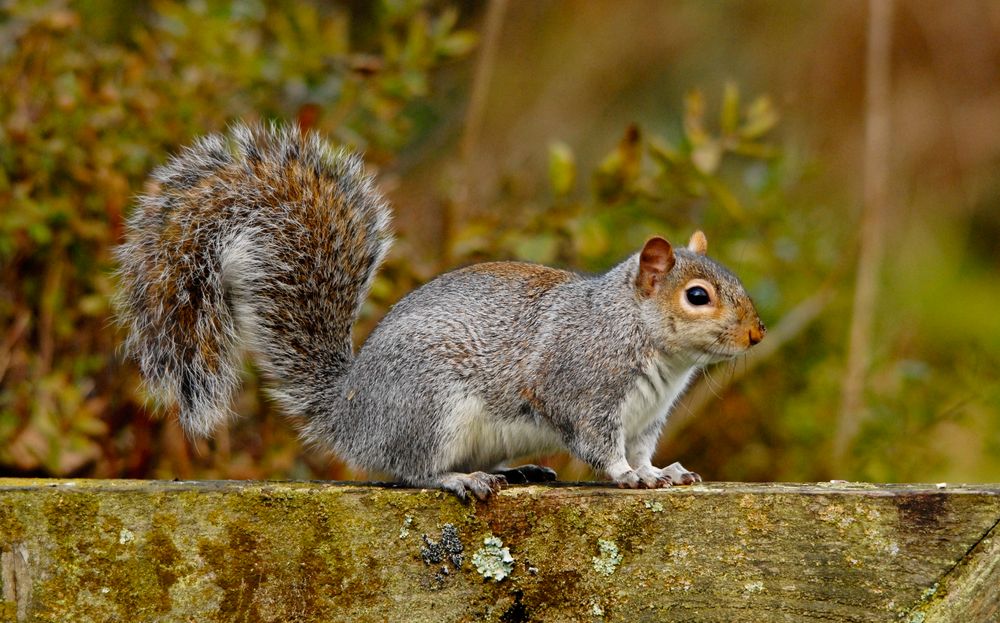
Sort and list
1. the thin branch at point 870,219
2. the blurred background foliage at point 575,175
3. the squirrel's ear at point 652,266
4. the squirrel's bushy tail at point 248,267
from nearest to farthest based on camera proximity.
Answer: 1. the squirrel's bushy tail at point 248,267
2. the squirrel's ear at point 652,266
3. the blurred background foliage at point 575,175
4. the thin branch at point 870,219

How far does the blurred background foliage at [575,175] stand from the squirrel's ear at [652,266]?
19.5 inches

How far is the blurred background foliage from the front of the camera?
2.95 metres

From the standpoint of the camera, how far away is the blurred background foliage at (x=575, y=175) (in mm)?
2953

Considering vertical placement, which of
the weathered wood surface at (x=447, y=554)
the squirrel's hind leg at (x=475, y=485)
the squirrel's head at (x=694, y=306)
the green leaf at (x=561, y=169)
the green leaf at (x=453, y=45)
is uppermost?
the green leaf at (x=453, y=45)

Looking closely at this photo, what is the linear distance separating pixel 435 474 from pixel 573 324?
1.20ft

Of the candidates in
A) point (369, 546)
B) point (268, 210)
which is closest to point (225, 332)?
point (268, 210)

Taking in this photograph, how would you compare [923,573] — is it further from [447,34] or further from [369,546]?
[447,34]

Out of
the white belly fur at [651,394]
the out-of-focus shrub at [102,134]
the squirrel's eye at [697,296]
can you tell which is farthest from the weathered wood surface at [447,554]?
the out-of-focus shrub at [102,134]

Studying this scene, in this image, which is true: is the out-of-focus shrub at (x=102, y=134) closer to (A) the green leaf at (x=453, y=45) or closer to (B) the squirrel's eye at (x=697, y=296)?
(A) the green leaf at (x=453, y=45)

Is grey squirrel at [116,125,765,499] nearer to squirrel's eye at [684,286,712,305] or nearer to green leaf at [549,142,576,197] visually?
squirrel's eye at [684,286,712,305]

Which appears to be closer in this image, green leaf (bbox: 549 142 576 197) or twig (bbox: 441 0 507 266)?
green leaf (bbox: 549 142 576 197)

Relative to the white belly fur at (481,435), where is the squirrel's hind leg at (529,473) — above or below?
below

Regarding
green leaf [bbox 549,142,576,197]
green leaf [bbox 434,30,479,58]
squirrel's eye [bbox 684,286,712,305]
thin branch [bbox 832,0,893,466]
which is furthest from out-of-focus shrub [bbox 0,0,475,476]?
squirrel's eye [bbox 684,286,712,305]

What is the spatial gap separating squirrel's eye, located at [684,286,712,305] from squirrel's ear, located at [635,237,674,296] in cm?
5
